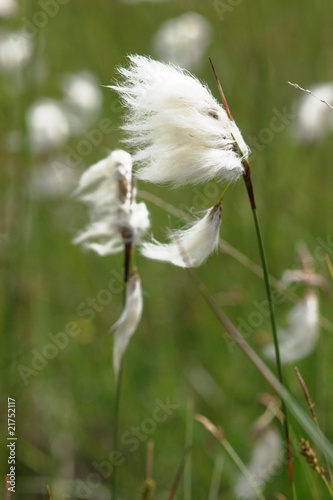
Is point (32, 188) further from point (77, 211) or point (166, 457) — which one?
point (166, 457)

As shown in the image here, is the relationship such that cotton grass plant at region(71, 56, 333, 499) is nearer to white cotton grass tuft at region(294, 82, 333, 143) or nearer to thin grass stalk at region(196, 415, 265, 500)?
thin grass stalk at region(196, 415, 265, 500)

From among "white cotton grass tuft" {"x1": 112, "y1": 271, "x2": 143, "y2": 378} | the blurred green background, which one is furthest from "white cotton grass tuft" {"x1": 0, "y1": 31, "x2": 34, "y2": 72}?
"white cotton grass tuft" {"x1": 112, "y1": 271, "x2": 143, "y2": 378}

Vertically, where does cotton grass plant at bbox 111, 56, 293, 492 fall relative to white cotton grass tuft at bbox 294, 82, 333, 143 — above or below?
below

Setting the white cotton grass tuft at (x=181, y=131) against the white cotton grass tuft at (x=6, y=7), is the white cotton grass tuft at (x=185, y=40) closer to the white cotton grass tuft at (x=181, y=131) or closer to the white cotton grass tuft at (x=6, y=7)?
A: the white cotton grass tuft at (x=6, y=7)

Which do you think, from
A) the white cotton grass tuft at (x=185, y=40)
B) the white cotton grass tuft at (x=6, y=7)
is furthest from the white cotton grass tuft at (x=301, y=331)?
the white cotton grass tuft at (x=185, y=40)

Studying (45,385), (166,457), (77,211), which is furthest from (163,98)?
(77,211)

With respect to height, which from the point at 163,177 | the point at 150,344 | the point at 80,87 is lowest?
the point at 150,344

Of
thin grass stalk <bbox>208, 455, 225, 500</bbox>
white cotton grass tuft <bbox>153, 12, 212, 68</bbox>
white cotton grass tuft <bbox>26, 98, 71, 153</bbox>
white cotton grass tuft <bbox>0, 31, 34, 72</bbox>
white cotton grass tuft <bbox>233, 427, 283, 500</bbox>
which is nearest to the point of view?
thin grass stalk <bbox>208, 455, 225, 500</bbox>
